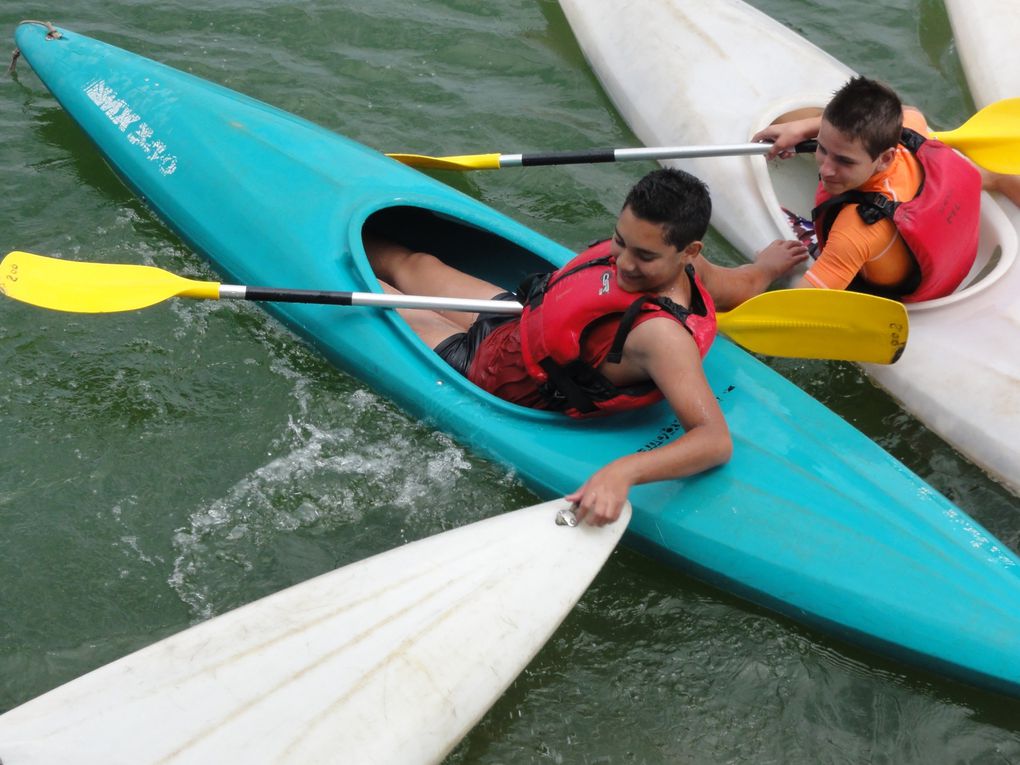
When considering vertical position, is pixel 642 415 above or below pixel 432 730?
above

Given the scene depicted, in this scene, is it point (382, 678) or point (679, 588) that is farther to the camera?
point (679, 588)

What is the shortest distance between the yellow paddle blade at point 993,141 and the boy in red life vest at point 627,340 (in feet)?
4.33

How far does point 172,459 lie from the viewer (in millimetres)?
3422

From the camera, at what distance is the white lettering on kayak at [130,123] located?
4090 mm

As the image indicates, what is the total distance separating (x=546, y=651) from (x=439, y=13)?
3698mm

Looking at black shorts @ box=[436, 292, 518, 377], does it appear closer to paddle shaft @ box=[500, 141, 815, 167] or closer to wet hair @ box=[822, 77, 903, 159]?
paddle shaft @ box=[500, 141, 815, 167]

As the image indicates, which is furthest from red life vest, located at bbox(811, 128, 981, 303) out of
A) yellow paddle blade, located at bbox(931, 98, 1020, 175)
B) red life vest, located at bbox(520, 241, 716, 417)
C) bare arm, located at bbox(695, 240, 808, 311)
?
red life vest, located at bbox(520, 241, 716, 417)

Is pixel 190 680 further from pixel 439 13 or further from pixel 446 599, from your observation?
pixel 439 13

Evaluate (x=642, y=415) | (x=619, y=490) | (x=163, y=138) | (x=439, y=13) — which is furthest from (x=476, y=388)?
(x=439, y=13)

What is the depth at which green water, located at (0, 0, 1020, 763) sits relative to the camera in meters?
2.87

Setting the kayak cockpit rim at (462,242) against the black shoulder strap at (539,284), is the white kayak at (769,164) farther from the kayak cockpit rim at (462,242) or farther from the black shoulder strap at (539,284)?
the black shoulder strap at (539,284)

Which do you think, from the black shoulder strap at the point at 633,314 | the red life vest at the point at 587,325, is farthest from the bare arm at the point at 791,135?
the black shoulder strap at the point at 633,314

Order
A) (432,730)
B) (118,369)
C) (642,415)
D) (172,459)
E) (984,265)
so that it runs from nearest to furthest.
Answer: (432,730) < (642,415) < (172,459) < (118,369) < (984,265)

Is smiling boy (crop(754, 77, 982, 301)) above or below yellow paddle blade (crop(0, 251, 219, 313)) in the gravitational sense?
above
